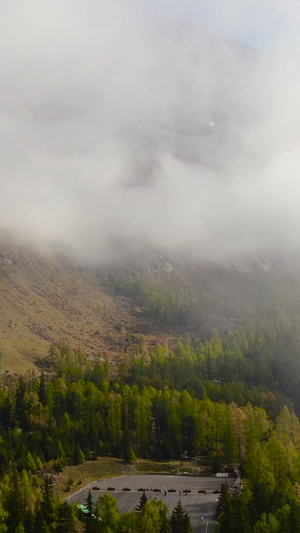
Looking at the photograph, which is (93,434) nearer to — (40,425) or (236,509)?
(40,425)

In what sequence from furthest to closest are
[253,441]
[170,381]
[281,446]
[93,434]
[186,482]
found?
1. [170,381]
2. [93,434]
3. [253,441]
4. [186,482]
5. [281,446]

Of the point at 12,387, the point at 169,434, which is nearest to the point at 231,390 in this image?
the point at 169,434

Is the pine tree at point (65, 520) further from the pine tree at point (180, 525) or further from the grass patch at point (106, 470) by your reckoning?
the grass patch at point (106, 470)

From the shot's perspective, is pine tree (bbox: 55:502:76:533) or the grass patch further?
the grass patch

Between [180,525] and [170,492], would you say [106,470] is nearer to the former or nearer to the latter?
[170,492]

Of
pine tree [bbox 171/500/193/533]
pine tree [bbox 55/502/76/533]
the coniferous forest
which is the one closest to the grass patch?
the coniferous forest

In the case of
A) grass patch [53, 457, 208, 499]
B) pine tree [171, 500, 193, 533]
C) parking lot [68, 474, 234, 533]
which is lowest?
pine tree [171, 500, 193, 533]

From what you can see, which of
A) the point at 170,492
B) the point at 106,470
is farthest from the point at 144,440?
the point at 170,492

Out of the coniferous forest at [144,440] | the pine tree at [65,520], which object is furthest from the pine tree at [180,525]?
the pine tree at [65,520]

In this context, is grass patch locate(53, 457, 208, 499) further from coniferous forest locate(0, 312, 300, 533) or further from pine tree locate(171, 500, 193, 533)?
pine tree locate(171, 500, 193, 533)
